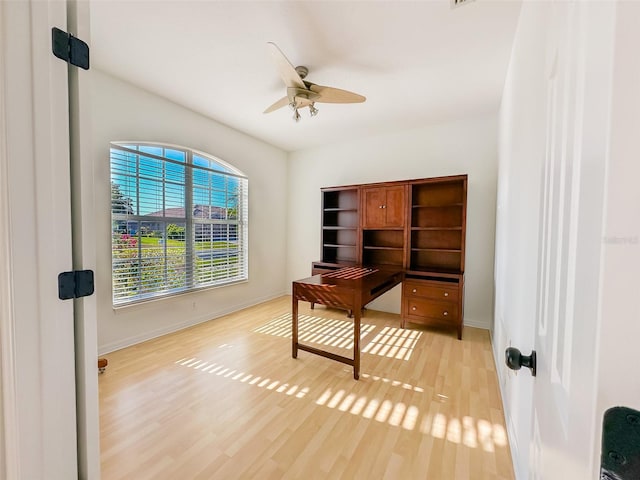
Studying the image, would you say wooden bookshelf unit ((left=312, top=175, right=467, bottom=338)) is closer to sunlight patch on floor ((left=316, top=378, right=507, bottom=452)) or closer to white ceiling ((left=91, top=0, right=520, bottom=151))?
white ceiling ((left=91, top=0, right=520, bottom=151))

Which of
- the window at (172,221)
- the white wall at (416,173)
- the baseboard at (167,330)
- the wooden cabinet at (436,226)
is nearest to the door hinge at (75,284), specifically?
the window at (172,221)

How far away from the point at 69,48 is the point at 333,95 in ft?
5.97

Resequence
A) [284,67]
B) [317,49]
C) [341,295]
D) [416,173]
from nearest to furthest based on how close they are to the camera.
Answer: [284,67] < [317,49] < [341,295] < [416,173]

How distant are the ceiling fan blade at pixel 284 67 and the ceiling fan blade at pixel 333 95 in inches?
4.7

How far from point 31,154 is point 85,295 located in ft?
1.62

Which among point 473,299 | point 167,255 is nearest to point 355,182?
point 473,299

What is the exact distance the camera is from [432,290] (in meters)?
3.28

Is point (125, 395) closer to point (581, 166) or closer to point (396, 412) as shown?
point (396, 412)

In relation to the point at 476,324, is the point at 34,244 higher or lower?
higher

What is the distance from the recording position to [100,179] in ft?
8.54

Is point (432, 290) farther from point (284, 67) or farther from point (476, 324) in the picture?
point (284, 67)

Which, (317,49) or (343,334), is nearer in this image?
(317,49)

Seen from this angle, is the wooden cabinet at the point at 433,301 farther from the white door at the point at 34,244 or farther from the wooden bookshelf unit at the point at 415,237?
the white door at the point at 34,244

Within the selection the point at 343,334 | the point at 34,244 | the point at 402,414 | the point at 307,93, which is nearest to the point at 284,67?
the point at 307,93
